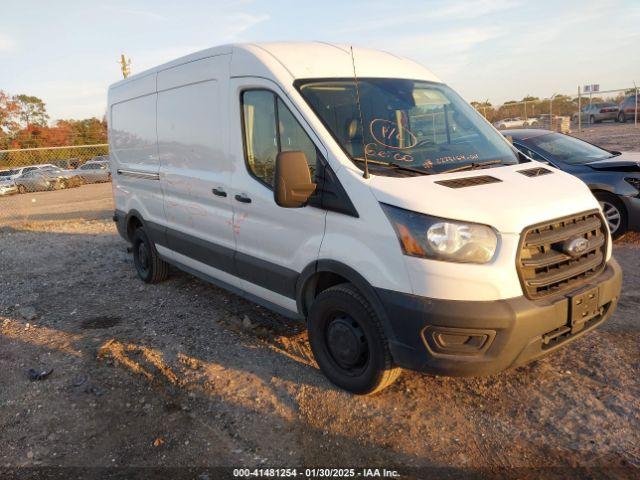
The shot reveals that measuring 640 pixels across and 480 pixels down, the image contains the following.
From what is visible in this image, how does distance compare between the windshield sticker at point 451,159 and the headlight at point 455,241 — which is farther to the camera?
the windshield sticker at point 451,159

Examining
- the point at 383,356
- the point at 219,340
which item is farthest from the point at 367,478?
the point at 219,340

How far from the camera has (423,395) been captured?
3.45 metres

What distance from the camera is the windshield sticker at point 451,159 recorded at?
11.1 ft

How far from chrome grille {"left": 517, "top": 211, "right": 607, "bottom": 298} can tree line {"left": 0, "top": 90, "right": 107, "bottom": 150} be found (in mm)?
33417

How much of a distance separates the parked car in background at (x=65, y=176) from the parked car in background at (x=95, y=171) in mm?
673

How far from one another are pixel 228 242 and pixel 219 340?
0.89 metres

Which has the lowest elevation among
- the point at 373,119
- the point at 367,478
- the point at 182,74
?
the point at 367,478

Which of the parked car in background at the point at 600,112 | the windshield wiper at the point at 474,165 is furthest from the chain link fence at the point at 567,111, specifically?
the windshield wiper at the point at 474,165

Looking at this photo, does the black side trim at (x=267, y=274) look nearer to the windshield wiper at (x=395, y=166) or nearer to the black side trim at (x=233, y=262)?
the black side trim at (x=233, y=262)

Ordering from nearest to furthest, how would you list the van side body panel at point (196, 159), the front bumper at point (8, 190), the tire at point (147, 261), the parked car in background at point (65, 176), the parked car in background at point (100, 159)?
the van side body panel at point (196, 159), the tire at point (147, 261), the front bumper at point (8, 190), the parked car in background at point (65, 176), the parked car in background at point (100, 159)

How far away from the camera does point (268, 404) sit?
3.43 m

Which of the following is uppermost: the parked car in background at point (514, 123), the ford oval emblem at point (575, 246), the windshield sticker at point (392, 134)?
the parked car in background at point (514, 123)

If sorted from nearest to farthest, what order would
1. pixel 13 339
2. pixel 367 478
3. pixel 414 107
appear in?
pixel 367 478, pixel 414 107, pixel 13 339

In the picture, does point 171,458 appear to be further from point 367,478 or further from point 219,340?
point 219,340
